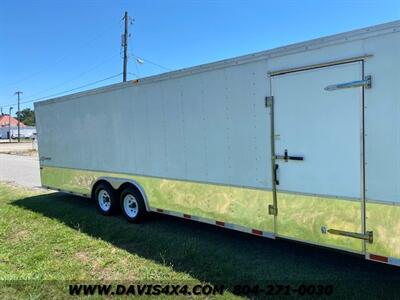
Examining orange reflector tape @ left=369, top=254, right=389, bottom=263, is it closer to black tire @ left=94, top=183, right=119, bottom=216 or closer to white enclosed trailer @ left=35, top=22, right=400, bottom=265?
white enclosed trailer @ left=35, top=22, right=400, bottom=265

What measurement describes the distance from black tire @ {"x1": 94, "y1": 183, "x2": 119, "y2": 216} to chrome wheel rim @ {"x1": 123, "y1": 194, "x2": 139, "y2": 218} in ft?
1.13

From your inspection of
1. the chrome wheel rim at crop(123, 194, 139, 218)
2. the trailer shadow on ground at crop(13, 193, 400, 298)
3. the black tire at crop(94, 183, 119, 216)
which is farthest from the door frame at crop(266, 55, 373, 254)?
the black tire at crop(94, 183, 119, 216)

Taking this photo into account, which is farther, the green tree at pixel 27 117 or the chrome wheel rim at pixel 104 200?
the green tree at pixel 27 117

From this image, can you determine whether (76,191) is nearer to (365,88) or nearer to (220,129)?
(220,129)

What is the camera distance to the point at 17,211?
8.76 m

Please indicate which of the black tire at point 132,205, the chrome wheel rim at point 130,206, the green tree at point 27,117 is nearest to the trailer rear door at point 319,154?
the black tire at point 132,205

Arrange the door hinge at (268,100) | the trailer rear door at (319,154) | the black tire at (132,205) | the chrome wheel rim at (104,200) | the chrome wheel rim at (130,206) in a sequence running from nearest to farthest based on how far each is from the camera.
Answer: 1. the trailer rear door at (319,154)
2. the door hinge at (268,100)
3. the black tire at (132,205)
4. the chrome wheel rim at (130,206)
5. the chrome wheel rim at (104,200)

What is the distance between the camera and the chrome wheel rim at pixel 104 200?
807cm

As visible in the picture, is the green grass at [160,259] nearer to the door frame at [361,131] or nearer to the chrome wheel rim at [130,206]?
the chrome wheel rim at [130,206]

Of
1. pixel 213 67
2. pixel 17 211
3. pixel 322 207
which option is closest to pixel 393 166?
pixel 322 207

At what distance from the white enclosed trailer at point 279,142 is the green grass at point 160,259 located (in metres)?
0.47

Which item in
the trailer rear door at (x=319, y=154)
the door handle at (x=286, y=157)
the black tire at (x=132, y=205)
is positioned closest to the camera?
the trailer rear door at (x=319, y=154)

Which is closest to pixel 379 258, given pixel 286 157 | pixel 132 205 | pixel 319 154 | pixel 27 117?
pixel 319 154

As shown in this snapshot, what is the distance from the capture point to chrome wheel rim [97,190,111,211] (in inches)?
318
